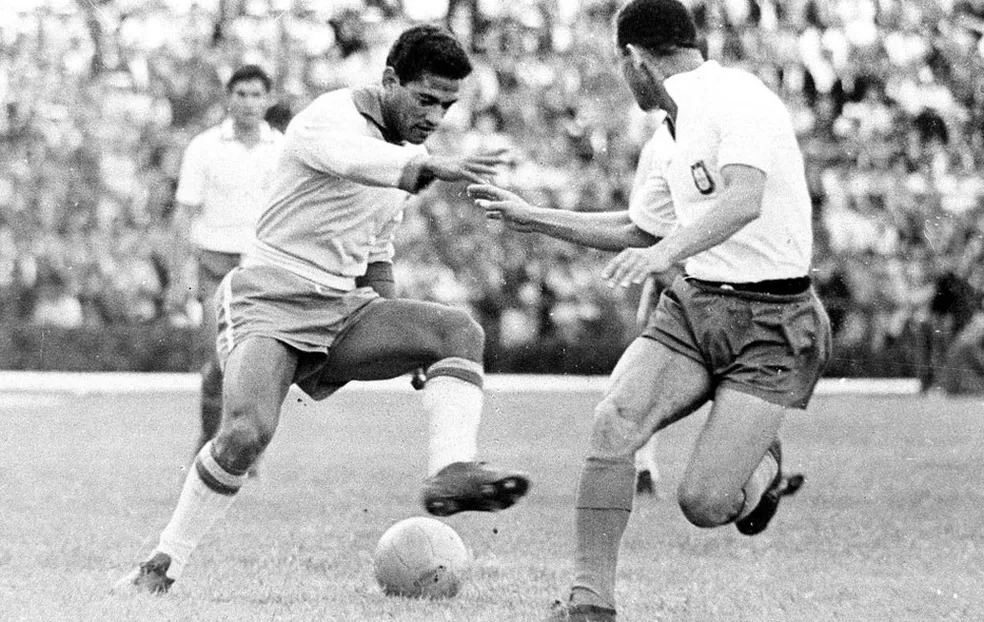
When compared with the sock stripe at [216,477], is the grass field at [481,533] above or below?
below

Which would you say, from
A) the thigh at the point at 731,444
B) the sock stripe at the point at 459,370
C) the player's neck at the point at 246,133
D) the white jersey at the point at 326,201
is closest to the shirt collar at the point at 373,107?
the white jersey at the point at 326,201

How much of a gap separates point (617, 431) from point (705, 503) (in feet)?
1.46

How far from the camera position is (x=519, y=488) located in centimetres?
592

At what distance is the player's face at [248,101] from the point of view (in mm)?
10875

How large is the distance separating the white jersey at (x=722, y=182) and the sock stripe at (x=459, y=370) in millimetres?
893

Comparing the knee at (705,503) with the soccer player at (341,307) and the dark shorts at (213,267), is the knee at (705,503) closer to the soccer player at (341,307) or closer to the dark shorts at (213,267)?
the soccer player at (341,307)

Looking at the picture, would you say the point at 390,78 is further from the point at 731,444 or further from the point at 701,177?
the point at 731,444

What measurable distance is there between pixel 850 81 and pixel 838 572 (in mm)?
17354

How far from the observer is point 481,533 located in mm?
8797

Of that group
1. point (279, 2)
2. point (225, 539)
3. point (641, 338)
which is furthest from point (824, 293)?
point (641, 338)

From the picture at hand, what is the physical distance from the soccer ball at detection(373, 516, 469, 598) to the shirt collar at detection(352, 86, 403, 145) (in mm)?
1376

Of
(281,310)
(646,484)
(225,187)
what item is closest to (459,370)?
(281,310)

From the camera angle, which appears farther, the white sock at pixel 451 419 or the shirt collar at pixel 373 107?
the shirt collar at pixel 373 107

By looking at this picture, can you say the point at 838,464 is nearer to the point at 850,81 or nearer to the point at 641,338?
the point at 641,338
